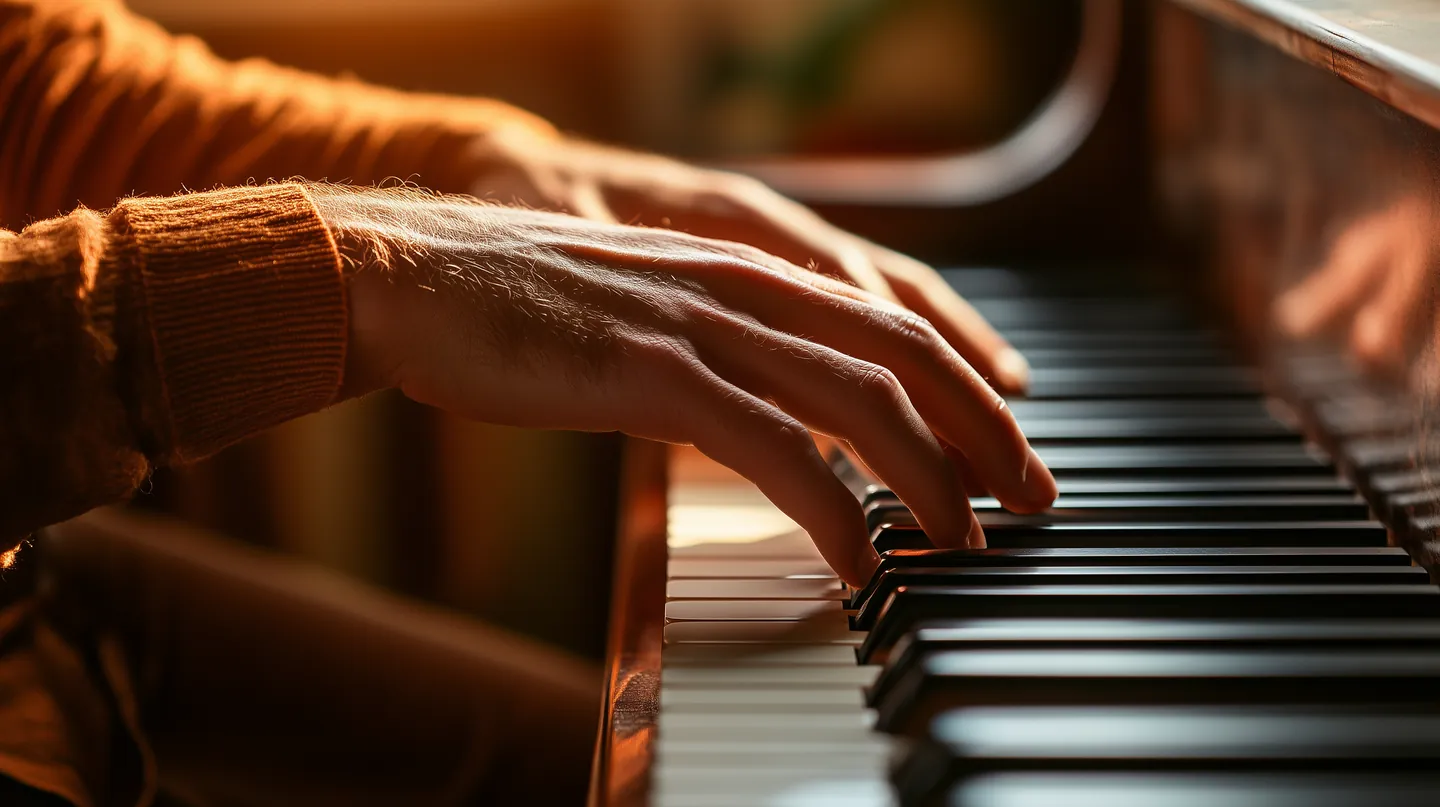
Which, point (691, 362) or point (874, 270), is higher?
point (874, 270)

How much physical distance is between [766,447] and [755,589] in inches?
4.0

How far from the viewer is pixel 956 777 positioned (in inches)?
19.9

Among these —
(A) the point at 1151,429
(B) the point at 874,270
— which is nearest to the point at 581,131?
(B) the point at 874,270

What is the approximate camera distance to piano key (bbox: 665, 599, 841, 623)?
692 millimetres

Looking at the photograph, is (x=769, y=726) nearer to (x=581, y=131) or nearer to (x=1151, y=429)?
(x=1151, y=429)

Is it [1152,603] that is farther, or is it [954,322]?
[954,322]

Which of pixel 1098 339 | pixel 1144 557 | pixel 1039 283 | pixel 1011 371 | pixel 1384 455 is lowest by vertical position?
pixel 1144 557

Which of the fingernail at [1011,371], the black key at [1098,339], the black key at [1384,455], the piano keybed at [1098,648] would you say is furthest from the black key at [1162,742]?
the black key at [1098,339]

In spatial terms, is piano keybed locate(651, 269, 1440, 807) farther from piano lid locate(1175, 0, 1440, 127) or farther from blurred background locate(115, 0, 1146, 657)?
blurred background locate(115, 0, 1146, 657)

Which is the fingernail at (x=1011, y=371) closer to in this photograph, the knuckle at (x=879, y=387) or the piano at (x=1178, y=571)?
the piano at (x=1178, y=571)

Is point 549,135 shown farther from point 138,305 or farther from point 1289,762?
point 1289,762

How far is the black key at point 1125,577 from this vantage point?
2.21 ft

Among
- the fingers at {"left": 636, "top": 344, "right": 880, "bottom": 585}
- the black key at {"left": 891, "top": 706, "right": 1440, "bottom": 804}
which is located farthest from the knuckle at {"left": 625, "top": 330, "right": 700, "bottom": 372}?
the black key at {"left": 891, "top": 706, "right": 1440, "bottom": 804}

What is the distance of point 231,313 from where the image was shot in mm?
676
